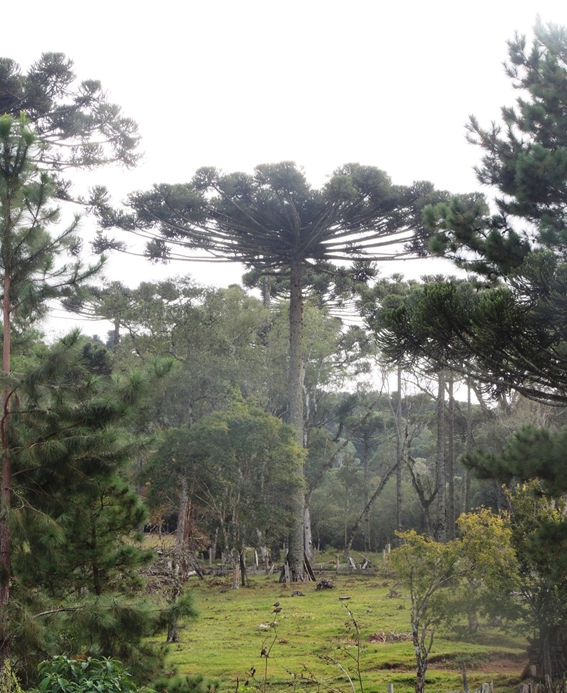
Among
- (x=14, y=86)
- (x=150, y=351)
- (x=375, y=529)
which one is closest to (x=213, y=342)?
(x=150, y=351)

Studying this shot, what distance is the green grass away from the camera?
1021 cm

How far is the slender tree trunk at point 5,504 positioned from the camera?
20.3 feet

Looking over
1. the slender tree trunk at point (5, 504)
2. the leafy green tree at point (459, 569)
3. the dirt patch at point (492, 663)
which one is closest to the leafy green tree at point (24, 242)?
the slender tree trunk at point (5, 504)

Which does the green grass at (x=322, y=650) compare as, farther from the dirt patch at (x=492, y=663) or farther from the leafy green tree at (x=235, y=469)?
the leafy green tree at (x=235, y=469)

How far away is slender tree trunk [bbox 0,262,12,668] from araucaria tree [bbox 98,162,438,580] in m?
13.3

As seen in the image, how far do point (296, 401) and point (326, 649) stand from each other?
11.9 meters

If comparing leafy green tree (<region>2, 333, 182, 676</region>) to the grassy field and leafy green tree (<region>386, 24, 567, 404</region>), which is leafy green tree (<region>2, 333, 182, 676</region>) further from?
leafy green tree (<region>386, 24, 567, 404</region>)

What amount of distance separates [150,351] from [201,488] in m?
5.67

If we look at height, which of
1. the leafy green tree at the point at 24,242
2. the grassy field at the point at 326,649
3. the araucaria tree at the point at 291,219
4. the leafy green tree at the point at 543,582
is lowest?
the grassy field at the point at 326,649

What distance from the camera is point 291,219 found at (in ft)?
74.7

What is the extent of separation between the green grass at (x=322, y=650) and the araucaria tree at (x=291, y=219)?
20.4 ft

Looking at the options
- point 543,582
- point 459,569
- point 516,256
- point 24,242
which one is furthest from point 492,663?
point 24,242

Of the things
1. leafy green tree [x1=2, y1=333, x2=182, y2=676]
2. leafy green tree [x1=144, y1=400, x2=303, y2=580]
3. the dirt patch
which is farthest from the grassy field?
leafy green tree [x1=144, y1=400, x2=303, y2=580]

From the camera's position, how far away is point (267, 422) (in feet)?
75.5
